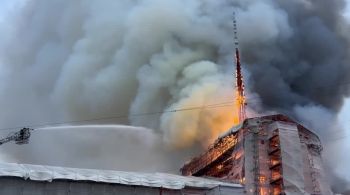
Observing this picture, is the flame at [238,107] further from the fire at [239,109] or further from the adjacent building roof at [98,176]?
the adjacent building roof at [98,176]

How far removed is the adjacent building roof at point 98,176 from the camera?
40.2 metres

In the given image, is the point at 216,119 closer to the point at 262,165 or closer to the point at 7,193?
the point at 262,165

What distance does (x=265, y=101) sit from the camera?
67.8 meters

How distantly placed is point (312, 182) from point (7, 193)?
92.3 feet

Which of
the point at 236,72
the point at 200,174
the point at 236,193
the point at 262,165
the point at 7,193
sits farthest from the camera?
the point at 236,72

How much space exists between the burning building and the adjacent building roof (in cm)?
340

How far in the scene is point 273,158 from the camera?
52375mm

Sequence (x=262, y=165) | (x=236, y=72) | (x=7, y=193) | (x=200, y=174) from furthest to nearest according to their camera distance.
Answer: (x=236, y=72) < (x=200, y=174) < (x=262, y=165) < (x=7, y=193)

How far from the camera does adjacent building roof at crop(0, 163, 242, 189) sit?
4025 centimetres

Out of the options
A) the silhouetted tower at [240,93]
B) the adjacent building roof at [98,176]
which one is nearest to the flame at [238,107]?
the silhouetted tower at [240,93]

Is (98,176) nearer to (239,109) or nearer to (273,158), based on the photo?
(273,158)

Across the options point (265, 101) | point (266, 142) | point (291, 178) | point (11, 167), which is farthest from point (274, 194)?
point (11, 167)

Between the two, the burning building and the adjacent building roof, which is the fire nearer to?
the burning building

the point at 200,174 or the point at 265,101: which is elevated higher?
the point at 265,101
